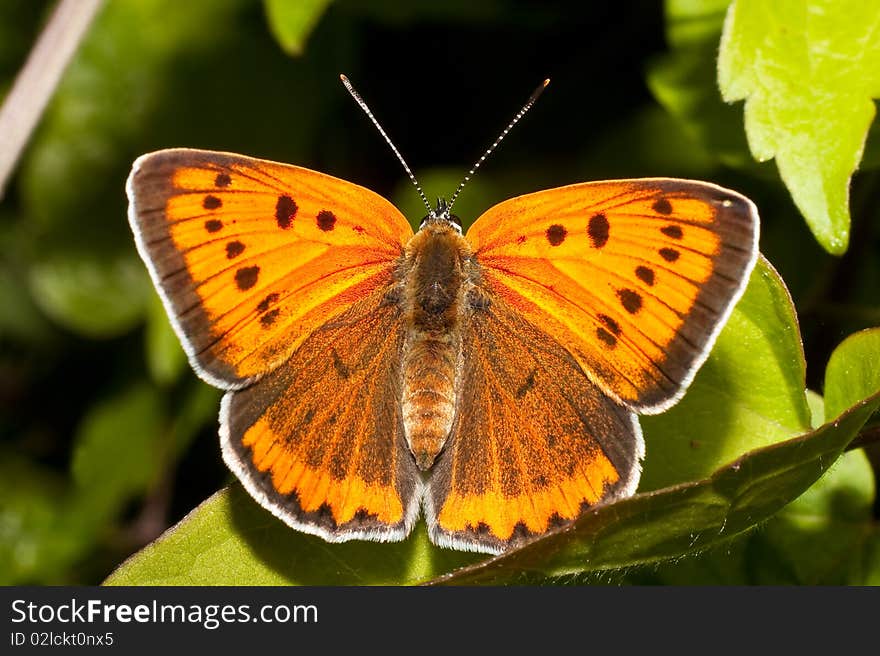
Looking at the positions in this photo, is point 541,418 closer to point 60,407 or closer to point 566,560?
point 566,560

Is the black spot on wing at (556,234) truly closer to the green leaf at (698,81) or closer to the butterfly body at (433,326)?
the butterfly body at (433,326)

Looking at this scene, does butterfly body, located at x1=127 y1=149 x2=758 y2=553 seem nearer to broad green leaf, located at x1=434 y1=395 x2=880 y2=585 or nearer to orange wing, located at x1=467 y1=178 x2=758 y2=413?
orange wing, located at x1=467 y1=178 x2=758 y2=413

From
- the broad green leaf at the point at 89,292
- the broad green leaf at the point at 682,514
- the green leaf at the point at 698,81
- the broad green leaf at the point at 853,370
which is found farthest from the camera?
the broad green leaf at the point at 89,292

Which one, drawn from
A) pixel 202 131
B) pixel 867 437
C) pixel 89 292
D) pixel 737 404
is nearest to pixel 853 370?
pixel 867 437

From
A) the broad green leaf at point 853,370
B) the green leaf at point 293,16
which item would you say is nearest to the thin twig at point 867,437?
the broad green leaf at point 853,370

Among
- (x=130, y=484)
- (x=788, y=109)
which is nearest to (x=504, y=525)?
(x=788, y=109)

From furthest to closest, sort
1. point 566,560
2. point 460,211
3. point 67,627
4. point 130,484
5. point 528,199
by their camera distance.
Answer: point 130,484 < point 460,211 < point 67,627 < point 528,199 < point 566,560
